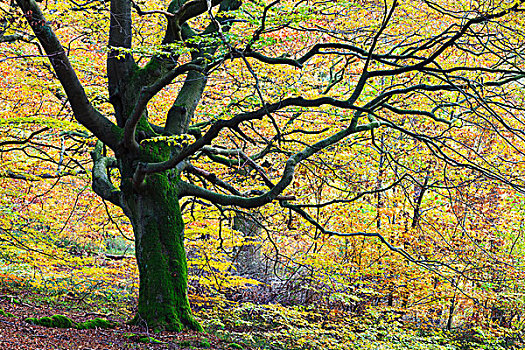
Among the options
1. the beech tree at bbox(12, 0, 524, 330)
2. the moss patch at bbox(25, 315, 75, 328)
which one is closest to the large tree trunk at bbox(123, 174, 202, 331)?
the beech tree at bbox(12, 0, 524, 330)

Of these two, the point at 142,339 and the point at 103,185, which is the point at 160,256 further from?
the point at 103,185

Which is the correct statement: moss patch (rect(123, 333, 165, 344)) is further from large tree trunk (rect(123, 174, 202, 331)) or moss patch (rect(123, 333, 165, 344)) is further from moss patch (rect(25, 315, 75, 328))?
moss patch (rect(25, 315, 75, 328))

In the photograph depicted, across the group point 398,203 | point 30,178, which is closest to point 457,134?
point 398,203

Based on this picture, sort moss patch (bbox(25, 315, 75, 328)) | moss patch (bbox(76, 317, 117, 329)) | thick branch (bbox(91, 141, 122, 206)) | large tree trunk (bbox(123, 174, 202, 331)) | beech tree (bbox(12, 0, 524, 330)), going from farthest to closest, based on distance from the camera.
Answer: thick branch (bbox(91, 141, 122, 206)), large tree trunk (bbox(123, 174, 202, 331)), moss patch (bbox(76, 317, 117, 329)), moss patch (bbox(25, 315, 75, 328)), beech tree (bbox(12, 0, 524, 330))

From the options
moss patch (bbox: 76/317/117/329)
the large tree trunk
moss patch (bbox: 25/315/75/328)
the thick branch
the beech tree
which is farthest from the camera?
the thick branch

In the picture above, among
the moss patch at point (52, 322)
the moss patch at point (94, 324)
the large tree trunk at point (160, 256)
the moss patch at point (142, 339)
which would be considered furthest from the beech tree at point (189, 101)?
the moss patch at point (52, 322)

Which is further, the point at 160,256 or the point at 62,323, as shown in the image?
the point at 160,256

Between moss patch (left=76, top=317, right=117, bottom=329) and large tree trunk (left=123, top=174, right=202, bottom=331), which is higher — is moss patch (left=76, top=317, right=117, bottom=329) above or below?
below

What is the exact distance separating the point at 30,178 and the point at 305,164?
14.9ft

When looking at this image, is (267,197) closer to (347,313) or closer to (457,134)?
(347,313)

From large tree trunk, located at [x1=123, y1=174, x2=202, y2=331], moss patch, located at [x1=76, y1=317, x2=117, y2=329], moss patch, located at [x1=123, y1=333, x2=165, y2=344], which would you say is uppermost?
large tree trunk, located at [x1=123, y1=174, x2=202, y2=331]

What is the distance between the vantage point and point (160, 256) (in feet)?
17.3

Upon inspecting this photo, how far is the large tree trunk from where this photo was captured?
16.6ft

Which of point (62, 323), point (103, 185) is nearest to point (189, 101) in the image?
point (103, 185)
